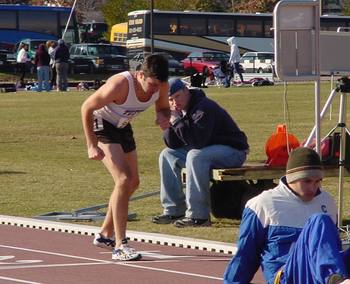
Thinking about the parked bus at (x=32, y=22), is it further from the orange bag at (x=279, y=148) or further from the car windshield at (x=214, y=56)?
the orange bag at (x=279, y=148)

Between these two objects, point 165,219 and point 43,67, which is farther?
point 43,67

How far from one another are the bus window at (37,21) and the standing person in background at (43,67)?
22.5 metres

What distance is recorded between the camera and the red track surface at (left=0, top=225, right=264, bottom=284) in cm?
952

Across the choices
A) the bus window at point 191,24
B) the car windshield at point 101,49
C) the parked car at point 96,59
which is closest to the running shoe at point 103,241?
the parked car at point 96,59

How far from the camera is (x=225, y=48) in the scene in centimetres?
7212

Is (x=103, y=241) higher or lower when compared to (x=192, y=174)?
lower

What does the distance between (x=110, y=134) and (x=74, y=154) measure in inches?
391

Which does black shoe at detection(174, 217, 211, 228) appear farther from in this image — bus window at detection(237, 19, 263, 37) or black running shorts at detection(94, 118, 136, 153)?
bus window at detection(237, 19, 263, 37)

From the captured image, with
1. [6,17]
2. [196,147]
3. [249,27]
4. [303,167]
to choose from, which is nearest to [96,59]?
[6,17]

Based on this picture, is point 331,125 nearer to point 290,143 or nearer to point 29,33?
point 290,143

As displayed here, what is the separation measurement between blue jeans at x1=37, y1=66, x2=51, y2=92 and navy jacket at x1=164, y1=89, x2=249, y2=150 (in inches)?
1411

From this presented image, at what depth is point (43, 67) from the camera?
4725cm

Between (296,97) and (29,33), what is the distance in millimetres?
36492

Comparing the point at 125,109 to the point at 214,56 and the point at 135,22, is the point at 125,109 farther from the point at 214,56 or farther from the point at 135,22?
the point at 135,22
